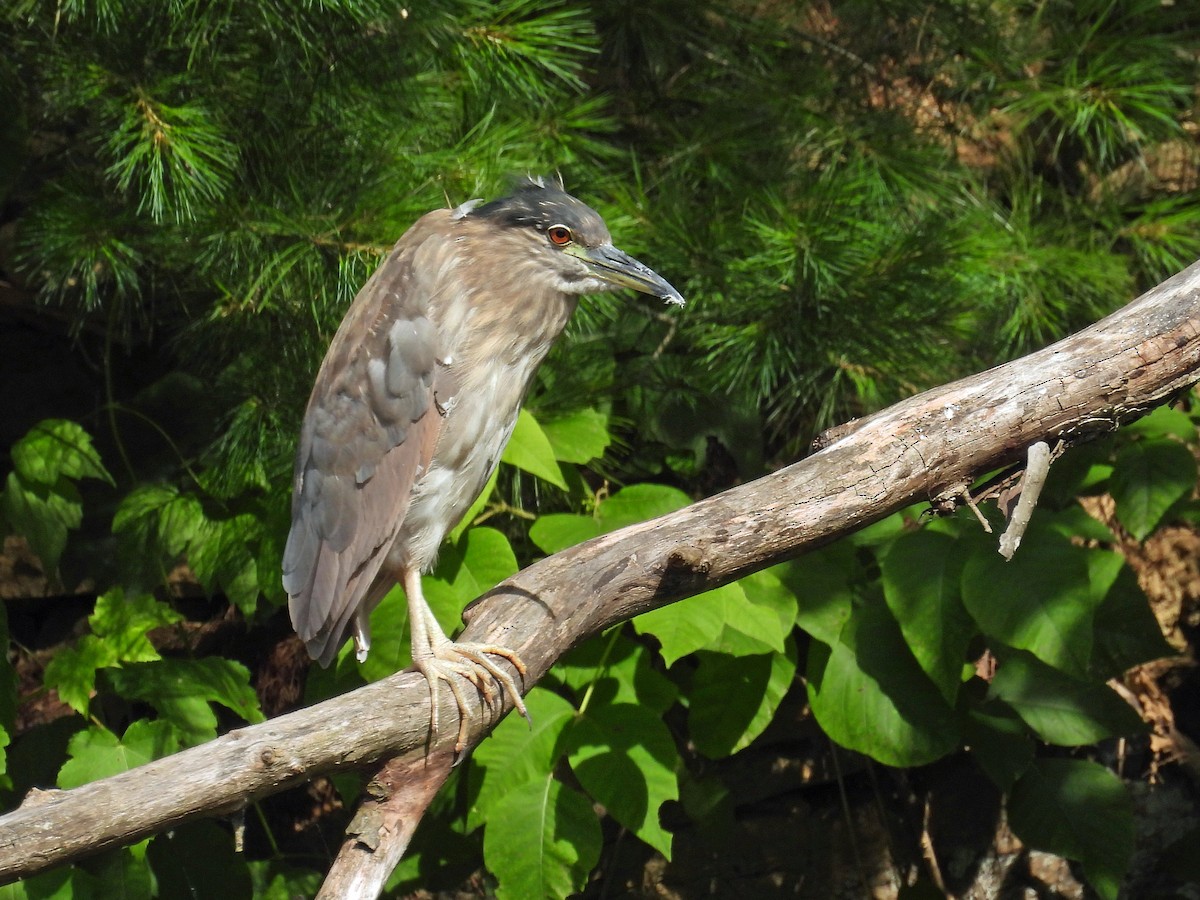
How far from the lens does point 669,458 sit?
3199 mm

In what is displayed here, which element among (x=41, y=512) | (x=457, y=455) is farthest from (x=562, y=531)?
(x=41, y=512)

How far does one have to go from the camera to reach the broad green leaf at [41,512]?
2.66 metres

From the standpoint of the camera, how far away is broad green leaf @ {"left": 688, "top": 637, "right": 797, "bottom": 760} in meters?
2.71

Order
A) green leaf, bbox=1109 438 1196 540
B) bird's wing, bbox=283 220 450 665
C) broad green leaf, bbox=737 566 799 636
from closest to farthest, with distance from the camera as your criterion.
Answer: bird's wing, bbox=283 220 450 665
broad green leaf, bbox=737 566 799 636
green leaf, bbox=1109 438 1196 540

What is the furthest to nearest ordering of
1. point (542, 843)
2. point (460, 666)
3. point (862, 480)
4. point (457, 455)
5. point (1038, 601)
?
point (1038, 601) → point (542, 843) → point (457, 455) → point (460, 666) → point (862, 480)

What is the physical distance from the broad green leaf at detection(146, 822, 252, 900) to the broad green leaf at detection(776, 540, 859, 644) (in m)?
1.32

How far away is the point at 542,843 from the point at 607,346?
4.26 ft

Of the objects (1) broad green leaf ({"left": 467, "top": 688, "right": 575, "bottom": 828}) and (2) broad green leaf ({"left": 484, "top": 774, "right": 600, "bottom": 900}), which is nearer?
(2) broad green leaf ({"left": 484, "top": 774, "right": 600, "bottom": 900})

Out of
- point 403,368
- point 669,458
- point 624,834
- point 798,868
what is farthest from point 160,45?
point 798,868

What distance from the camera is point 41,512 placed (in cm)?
267

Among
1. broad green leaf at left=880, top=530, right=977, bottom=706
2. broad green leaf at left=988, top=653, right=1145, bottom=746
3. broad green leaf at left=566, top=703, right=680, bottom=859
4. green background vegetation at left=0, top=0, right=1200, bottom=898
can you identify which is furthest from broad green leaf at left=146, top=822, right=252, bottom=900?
broad green leaf at left=988, top=653, right=1145, bottom=746

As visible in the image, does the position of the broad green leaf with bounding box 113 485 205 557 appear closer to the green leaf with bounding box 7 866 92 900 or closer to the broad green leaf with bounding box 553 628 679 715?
the green leaf with bounding box 7 866 92 900

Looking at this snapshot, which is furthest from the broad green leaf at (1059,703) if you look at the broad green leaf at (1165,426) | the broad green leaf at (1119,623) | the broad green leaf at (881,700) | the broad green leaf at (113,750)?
the broad green leaf at (113,750)

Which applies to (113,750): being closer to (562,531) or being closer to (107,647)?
(107,647)
